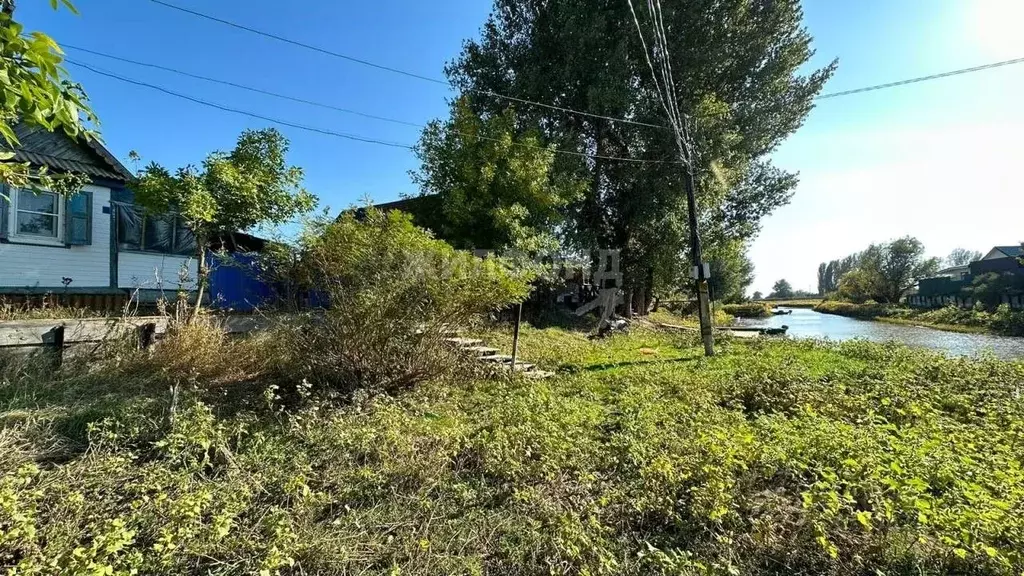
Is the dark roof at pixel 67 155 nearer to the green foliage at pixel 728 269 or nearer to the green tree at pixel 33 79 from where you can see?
the green tree at pixel 33 79

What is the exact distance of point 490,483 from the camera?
3.06 metres

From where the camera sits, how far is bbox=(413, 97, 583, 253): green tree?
1002cm

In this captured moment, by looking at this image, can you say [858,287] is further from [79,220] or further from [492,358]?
[79,220]

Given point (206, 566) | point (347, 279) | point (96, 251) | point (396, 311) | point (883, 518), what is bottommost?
point (206, 566)

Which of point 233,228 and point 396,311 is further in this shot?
point 233,228

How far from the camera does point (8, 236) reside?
706cm

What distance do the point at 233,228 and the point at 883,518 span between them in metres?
8.28

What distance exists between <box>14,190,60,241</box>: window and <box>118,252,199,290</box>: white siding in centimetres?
105

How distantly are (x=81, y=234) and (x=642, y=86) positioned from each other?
48.0 ft

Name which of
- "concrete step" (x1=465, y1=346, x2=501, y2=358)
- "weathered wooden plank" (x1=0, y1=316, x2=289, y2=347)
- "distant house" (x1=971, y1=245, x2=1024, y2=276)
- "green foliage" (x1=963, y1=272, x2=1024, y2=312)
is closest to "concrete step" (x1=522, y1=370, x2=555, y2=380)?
"concrete step" (x1=465, y1=346, x2=501, y2=358)

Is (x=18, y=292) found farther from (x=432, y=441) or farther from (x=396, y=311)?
(x=432, y=441)

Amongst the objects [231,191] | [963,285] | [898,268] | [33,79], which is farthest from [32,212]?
[898,268]

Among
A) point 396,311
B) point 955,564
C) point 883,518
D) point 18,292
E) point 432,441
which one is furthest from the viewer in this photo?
point 18,292

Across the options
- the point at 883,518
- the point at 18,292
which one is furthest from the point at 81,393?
the point at 883,518
